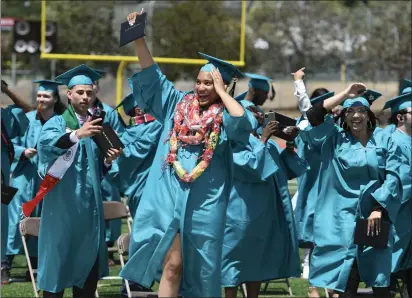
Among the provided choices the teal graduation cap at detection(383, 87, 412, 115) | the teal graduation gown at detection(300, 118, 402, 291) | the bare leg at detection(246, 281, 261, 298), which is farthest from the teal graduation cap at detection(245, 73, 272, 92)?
the bare leg at detection(246, 281, 261, 298)

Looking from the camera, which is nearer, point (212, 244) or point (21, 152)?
point (212, 244)

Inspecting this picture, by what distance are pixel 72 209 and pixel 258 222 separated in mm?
1751

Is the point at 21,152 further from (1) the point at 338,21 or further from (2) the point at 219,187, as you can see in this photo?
(1) the point at 338,21

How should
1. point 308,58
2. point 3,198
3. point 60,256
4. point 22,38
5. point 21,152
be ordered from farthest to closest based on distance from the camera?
point 308,58 → point 22,38 → point 21,152 → point 3,198 → point 60,256

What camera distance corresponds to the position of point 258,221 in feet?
35.3

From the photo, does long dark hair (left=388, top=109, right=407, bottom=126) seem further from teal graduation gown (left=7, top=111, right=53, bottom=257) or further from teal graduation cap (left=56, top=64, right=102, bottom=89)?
teal graduation gown (left=7, top=111, right=53, bottom=257)

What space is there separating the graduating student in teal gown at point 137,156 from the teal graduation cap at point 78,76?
67.1 inches

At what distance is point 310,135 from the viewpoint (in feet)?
33.3

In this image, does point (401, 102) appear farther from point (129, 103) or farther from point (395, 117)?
point (129, 103)

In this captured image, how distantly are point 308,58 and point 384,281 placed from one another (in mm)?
32918

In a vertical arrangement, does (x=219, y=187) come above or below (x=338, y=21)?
below

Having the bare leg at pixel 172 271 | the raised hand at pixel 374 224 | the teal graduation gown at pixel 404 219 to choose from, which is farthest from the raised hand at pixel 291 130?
the bare leg at pixel 172 271

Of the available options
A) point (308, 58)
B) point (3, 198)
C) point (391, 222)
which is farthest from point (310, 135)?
point (308, 58)


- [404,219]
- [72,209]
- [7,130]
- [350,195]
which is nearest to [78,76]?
[72,209]
